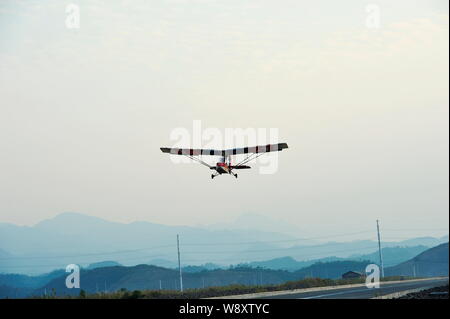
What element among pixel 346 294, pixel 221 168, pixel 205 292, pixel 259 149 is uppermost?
pixel 259 149

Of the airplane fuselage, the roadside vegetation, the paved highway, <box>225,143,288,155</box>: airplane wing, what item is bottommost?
the paved highway

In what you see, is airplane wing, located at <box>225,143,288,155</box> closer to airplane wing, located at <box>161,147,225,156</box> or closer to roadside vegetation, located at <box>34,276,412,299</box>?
airplane wing, located at <box>161,147,225,156</box>

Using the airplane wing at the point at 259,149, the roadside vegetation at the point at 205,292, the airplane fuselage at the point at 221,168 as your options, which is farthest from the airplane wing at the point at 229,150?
the roadside vegetation at the point at 205,292

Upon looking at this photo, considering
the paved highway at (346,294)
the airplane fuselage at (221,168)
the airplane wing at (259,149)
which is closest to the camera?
the paved highway at (346,294)

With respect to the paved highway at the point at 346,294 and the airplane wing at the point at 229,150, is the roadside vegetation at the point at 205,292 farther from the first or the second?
the airplane wing at the point at 229,150

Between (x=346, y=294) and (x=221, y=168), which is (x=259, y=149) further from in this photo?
(x=346, y=294)

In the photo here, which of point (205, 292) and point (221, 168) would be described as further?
point (205, 292)

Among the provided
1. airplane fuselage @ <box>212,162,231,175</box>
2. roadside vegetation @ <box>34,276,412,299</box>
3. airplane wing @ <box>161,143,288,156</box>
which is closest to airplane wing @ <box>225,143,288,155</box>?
airplane wing @ <box>161,143,288,156</box>

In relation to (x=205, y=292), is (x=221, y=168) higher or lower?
higher

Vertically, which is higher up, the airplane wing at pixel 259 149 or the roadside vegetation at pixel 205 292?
the airplane wing at pixel 259 149

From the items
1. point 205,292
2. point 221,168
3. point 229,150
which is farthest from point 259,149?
point 205,292
